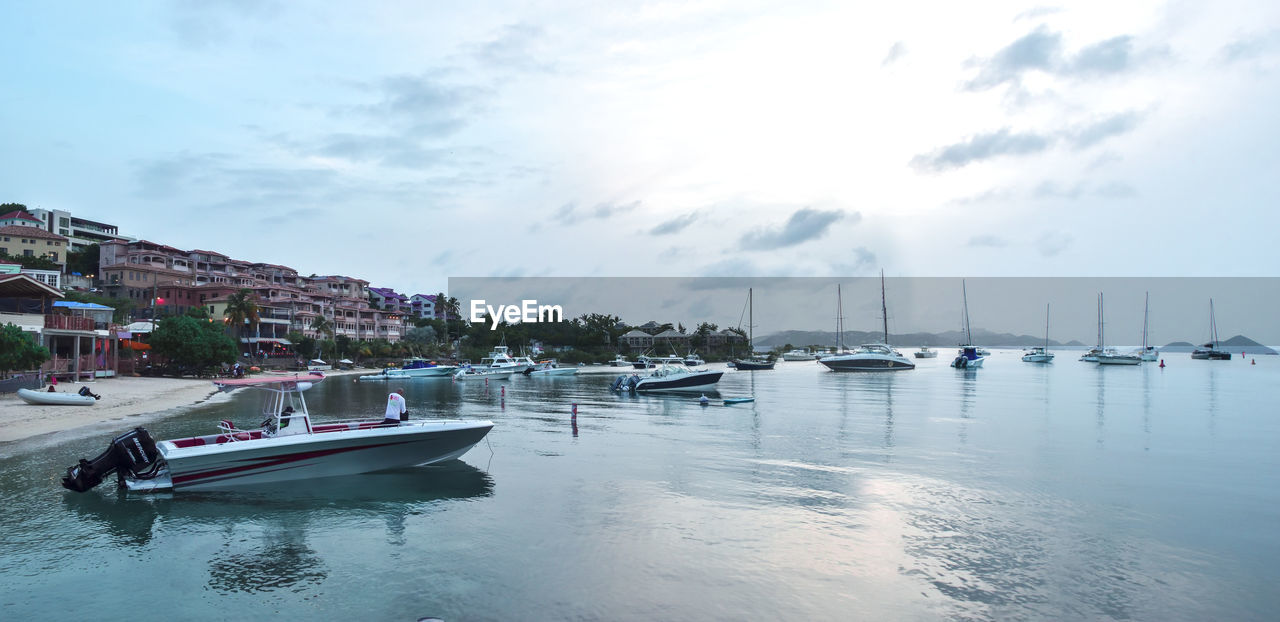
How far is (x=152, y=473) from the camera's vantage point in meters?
17.2

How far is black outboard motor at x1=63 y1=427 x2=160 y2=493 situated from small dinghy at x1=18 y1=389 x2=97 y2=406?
20.4 m

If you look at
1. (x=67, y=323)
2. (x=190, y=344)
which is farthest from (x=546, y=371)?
(x=67, y=323)

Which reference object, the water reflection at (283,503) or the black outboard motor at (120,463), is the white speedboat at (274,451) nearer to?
the black outboard motor at (120,463)

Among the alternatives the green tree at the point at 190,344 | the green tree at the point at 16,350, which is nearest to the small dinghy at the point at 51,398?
the green tree at the point at 16,350

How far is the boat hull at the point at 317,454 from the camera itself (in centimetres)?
1712

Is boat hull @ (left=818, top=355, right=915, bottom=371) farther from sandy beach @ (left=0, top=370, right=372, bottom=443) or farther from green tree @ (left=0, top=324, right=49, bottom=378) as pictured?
green tree @ (left=0, top=324, right=49, bottom=378)

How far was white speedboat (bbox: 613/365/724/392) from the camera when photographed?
5484 centimetres

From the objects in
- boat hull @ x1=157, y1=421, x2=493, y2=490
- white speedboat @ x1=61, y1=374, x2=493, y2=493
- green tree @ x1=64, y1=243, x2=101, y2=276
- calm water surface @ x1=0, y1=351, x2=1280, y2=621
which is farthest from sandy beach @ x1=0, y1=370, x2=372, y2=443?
green tree @ x1=64, y1=243, x2=101, y2=276

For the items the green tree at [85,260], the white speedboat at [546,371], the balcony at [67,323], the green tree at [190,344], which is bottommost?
the white speedboat at [546,371]

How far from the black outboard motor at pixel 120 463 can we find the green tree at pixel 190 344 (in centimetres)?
4510

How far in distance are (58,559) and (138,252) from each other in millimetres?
92531

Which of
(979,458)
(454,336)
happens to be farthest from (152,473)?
(454,336)

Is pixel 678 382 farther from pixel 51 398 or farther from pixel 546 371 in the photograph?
pixel 51 398

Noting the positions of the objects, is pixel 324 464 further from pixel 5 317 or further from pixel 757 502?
pixel 5 317
